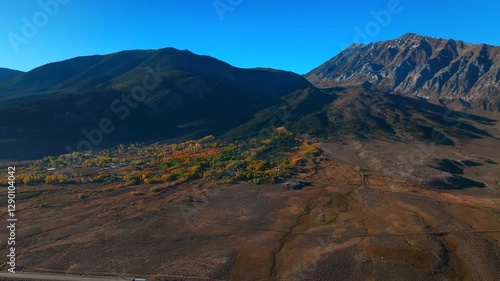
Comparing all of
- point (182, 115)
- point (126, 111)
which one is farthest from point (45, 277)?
point (182, 115)

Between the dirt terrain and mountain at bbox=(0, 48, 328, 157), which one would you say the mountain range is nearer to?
mountain at bbox=(0, 48, 328, 157)

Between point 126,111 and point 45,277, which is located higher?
point 126,111

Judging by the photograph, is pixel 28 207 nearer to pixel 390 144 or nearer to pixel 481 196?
pixel 481 196

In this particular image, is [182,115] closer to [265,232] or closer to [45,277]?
[265,232]

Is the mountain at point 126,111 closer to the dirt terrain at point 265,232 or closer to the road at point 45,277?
the dirt terrain at point 265,232

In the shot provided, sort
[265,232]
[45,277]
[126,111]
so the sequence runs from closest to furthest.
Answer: [45,277], [265,232], [126,111]

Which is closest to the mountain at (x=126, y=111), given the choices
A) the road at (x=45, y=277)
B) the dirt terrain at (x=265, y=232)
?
the dirt terrain at (x=265, y=232)

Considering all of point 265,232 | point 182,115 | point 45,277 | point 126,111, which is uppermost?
point 126,111

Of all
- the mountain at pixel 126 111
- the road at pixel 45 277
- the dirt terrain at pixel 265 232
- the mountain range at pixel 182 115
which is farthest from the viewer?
the mountain at pixel 126 111

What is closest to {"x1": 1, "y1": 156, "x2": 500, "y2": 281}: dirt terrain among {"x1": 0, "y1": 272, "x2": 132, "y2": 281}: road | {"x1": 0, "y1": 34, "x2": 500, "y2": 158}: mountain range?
{"x1": 0, "y1": 272, "x2": 132, "y2": 281}: road
